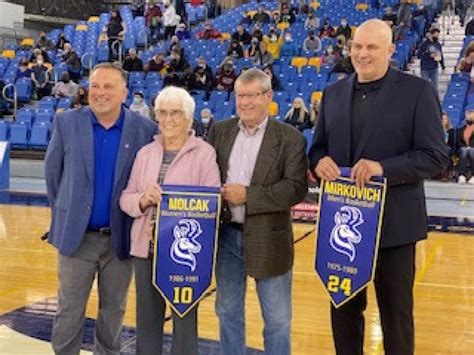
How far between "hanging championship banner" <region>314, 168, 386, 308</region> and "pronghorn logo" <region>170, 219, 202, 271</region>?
20.2 inches

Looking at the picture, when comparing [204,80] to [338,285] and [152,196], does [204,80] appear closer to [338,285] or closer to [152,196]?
[152,196]

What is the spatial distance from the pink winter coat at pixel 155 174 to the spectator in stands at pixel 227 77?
10.2 m

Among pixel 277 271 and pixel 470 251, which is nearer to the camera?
pixel 277 271

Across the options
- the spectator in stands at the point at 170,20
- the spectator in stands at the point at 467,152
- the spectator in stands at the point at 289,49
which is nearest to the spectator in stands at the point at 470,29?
the spectator in stands at the point at 289,49

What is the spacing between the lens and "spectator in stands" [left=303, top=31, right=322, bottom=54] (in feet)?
49.1

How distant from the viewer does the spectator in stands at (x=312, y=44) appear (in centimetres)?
1495

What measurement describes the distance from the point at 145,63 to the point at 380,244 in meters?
13.7

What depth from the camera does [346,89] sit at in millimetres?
3049

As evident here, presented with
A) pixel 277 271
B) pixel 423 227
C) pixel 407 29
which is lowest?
pixel 277 271

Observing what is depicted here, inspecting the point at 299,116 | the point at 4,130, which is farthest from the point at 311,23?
the point at 4,130

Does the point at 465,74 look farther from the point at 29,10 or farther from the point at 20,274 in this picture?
the point at 29,10

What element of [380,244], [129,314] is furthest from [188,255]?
[129,314]

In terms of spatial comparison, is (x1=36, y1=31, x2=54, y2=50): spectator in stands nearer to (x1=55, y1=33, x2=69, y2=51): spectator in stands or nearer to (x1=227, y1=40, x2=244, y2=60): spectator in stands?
(x1=55, y1=33, x2=69, y2=51): spectator in stands

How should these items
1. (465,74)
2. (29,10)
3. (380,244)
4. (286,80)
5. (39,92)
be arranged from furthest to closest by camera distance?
(29,10)
(39,92)
(286,80)
(465,74)
(380,244)
